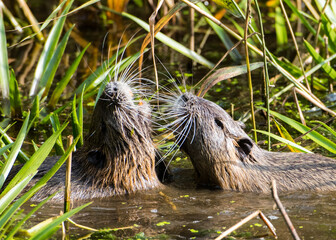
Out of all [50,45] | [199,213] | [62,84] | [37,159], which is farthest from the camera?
[50,45]

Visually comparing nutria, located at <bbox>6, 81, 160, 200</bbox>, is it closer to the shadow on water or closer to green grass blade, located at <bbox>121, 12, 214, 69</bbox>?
the shadow on water

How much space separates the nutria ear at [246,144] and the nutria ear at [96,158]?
3.54 ft

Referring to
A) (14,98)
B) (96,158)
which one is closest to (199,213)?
(96,158)

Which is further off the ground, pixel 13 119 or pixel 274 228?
pixel 13 119

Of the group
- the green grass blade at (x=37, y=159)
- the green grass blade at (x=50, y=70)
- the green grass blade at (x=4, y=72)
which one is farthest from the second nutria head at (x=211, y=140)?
the green grass blade at (x=4, y=72)

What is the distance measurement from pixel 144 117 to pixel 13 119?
2.10 metres

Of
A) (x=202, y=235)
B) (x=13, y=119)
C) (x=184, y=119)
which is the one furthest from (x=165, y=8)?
(x=202, y=235)

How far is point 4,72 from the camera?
19.9 feet

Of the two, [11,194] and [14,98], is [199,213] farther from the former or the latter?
[14,98]

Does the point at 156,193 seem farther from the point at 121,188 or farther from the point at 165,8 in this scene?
the point at 165,8

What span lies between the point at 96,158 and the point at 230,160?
3.45 feet

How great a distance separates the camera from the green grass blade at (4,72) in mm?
5934

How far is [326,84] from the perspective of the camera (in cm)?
736

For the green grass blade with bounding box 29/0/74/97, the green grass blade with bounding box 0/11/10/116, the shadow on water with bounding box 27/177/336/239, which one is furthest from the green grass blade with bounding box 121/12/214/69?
the shadow on water with bounding box 27/177/336/239
